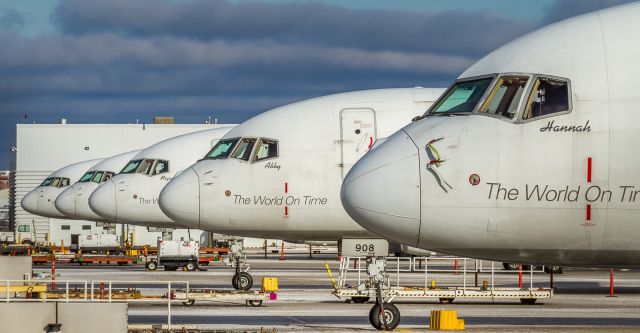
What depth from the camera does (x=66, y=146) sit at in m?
97.8

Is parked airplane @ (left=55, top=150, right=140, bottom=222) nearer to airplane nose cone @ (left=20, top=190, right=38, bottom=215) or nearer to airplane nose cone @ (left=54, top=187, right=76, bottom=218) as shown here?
airplane nose cone @ (left=54, top=187, right=76, bottom=218)

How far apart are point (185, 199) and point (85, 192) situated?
31713 millimetres

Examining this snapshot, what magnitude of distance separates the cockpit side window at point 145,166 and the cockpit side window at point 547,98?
3495 cm

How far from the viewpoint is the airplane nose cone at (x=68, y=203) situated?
66.4 meters

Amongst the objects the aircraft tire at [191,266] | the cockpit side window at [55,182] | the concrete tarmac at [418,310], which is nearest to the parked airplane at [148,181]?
the aircraft tire at [191,266]

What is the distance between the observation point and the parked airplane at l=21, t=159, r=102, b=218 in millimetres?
77500

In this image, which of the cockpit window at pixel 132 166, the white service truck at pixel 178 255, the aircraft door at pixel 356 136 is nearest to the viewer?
the aircraft door at pixel 356 136

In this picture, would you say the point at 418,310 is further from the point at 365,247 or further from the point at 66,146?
the point at 66,146

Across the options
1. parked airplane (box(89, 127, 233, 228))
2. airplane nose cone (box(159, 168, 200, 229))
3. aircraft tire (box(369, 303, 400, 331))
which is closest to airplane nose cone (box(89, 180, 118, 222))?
parked airplane (box(89, 127, 233, 228))

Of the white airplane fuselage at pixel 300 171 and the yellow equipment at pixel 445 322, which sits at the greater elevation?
the white airplane fuselage at pixel 300 171

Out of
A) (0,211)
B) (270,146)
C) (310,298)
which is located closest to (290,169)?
(270,146)

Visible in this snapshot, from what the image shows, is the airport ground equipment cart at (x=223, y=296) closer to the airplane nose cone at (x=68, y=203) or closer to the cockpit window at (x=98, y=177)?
the cockpit window at (x=98, y=177)

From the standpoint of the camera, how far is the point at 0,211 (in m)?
146

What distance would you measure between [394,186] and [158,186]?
3382 centimetres
